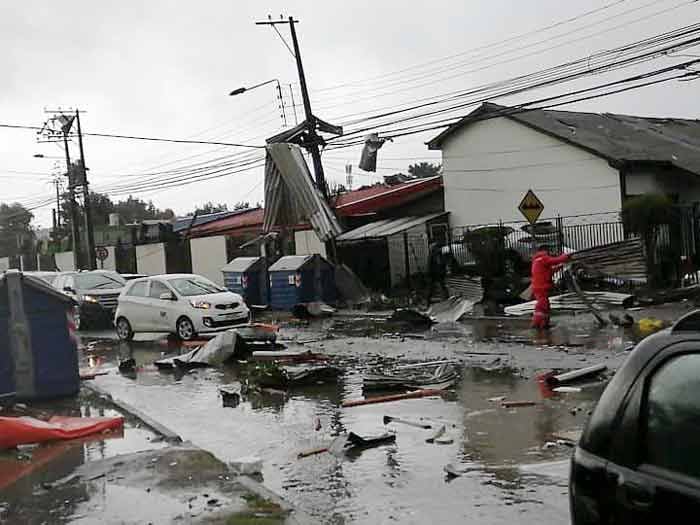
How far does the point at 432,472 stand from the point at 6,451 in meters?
4.64

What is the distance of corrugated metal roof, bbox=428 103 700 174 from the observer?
93.3 feet

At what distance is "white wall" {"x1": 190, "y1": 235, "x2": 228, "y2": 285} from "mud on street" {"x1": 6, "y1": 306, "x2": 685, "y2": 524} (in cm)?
2737

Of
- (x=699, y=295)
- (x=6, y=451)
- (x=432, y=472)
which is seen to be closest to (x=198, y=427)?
(x=6, y=451)

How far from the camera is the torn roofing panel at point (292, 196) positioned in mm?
29469

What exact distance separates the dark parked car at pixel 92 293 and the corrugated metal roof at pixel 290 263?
483 centimetres

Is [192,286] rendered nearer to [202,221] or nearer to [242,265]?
[242,265]

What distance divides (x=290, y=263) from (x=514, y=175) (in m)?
8.97

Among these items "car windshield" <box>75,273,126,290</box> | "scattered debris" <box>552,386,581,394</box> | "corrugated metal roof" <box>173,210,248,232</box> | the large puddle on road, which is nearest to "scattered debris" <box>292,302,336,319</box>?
"car windshield" <box>75,273,126,290</box>

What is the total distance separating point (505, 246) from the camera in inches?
1038

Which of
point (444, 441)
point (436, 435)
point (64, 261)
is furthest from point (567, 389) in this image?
point (64, 261)

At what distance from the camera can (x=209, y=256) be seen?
146 ft

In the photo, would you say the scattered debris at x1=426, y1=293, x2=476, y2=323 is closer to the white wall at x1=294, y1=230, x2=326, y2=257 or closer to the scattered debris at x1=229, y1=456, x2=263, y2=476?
the scattered debris at x1=229, y1=456, x2=263, y2=476

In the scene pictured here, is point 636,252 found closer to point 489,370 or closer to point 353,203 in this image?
point 489,370

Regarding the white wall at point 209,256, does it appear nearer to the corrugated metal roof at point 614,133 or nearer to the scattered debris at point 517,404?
the corrugated metal roof at point 614,133
